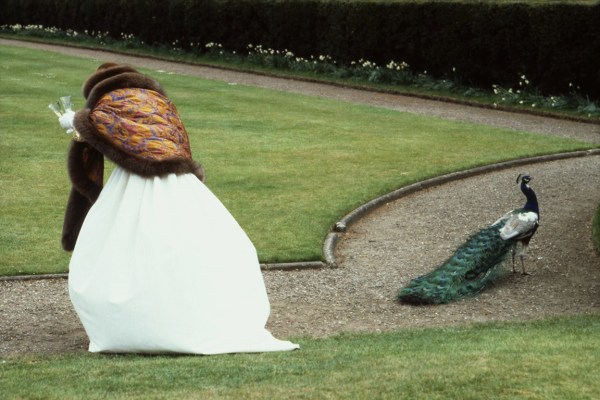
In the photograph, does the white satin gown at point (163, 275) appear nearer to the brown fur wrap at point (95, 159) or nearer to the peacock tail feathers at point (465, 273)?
the brown fur wrap at point (95, 159)

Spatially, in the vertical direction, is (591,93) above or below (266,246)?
above

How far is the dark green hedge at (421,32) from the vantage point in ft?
60.6

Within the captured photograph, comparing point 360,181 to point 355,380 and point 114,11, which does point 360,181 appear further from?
point 114,11

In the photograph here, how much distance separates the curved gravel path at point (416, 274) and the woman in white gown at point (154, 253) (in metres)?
0.58

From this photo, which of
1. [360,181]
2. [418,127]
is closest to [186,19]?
[418,127]

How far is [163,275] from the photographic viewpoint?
22.3 ft

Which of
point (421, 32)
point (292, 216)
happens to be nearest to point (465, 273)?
point (292, 216)

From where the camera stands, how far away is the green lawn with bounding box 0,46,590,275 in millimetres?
10672

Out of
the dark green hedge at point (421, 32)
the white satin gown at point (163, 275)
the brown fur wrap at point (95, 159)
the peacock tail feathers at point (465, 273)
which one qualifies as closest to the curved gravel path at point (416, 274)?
the peacock tail feathers at point (465, 273)

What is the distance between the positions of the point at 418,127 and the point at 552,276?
8.10 meters

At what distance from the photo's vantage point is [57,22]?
3531 cm

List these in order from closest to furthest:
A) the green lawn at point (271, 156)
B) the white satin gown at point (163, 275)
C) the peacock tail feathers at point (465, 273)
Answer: the white satin gown at point (163, 275)
the peacock tail feathers at point (465, 273)
the green lawn at point (271, 156)

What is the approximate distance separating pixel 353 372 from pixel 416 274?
11.9 ft

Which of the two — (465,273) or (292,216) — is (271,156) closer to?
(292,216)
